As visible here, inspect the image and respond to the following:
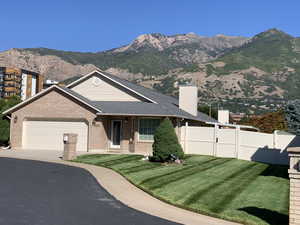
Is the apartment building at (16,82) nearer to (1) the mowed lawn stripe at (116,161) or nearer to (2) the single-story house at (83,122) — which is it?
(2) the single-story house at (83,122)

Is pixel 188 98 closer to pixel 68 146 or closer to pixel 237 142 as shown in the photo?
pixel 237 142

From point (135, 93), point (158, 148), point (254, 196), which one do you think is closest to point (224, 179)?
point (254, 196)

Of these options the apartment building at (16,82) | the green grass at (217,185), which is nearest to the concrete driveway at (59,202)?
the green grass at (217,185)

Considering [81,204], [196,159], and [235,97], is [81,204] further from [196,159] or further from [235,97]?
[235,97]

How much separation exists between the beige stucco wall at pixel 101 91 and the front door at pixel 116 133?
2971mm

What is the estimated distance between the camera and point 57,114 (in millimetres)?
29500

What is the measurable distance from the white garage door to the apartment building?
142769mm

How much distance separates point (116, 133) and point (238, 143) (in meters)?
9.13

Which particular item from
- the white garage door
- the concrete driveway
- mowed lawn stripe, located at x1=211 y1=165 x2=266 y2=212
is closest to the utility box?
the concrete driveway

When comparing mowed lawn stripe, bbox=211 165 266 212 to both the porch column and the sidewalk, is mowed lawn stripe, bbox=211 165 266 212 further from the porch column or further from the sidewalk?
the porch column

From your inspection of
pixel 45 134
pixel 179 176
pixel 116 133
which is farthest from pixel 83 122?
pixel 179 176

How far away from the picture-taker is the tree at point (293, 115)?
60.6ft

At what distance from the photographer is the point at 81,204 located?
1155cm

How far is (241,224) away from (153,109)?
1926cm
